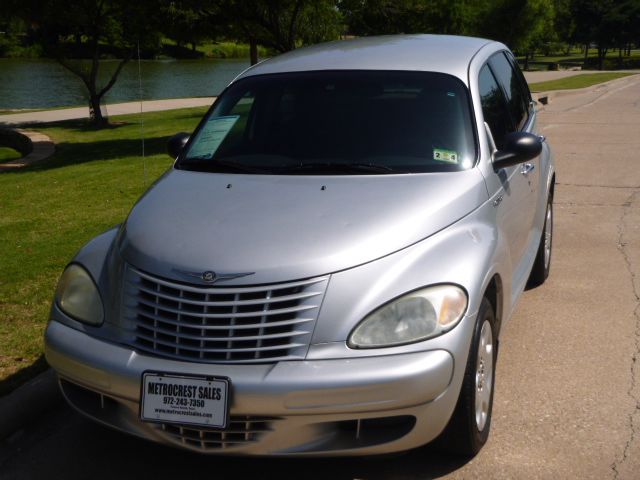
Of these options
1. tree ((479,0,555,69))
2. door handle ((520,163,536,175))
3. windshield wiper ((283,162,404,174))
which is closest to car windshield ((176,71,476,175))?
windshield wiper ((283,162,404,174))

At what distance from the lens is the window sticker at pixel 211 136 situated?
15.5 feet

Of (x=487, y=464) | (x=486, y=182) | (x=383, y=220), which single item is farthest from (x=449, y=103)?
(x=487, y=464)

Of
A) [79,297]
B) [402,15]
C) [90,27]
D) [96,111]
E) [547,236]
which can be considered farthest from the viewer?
[402,15]

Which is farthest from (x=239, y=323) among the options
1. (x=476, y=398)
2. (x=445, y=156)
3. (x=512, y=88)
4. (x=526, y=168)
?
(x=512, y=88)

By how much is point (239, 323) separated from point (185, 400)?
0.34 metres

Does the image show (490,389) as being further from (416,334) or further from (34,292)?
(34,292)

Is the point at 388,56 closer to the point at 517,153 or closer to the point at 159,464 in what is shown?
the point at 517,153

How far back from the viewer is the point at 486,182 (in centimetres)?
429

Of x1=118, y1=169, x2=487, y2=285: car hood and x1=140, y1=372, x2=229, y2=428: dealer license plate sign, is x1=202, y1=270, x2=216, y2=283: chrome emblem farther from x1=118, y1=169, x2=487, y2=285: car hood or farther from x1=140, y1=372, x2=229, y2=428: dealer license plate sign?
x1=140, y1=372, x2=229, y2=428: dealer license plate sign

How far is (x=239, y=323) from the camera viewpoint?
3324 millimetres

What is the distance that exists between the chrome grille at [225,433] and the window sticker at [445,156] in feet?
5.54

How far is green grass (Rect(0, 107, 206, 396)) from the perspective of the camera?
209 inches

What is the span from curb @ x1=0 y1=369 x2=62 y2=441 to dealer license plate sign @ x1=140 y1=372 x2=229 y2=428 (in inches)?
47.1

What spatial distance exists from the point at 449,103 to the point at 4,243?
185 inches
